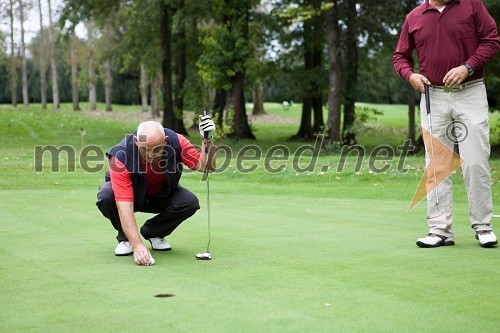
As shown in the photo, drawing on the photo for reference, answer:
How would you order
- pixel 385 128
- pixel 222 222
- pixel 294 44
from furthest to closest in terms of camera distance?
pixel 385 128
pixel 294 44
pixel 222 222

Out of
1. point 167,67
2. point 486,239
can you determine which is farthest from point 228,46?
point 486,239

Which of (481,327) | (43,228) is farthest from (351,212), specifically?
(481,327)

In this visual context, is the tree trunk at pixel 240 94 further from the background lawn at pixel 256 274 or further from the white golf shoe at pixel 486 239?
the white golf shoe at pixel 486 239

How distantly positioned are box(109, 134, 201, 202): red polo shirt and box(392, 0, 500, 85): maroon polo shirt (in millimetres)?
2187

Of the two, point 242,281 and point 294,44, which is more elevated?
point 294,44

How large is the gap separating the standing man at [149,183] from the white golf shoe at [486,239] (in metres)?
2.32

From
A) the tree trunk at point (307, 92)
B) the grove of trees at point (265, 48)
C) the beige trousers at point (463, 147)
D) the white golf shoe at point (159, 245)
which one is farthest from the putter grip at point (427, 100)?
the tree trunk at point (307, 92)

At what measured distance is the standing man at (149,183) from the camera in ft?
19.0

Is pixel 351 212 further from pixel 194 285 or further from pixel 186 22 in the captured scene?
pixel 186 22

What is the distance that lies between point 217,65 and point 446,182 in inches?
946

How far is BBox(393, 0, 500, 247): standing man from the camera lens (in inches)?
257

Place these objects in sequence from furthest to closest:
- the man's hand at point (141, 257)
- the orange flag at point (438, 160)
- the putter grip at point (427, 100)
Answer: the orange flag at point (438, 160) → the putter grip at point (427, 100) → the man's hand at point (141, 257)

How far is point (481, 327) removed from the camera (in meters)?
3.78

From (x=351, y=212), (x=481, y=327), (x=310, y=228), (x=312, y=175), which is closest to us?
(x=481, y=327)
